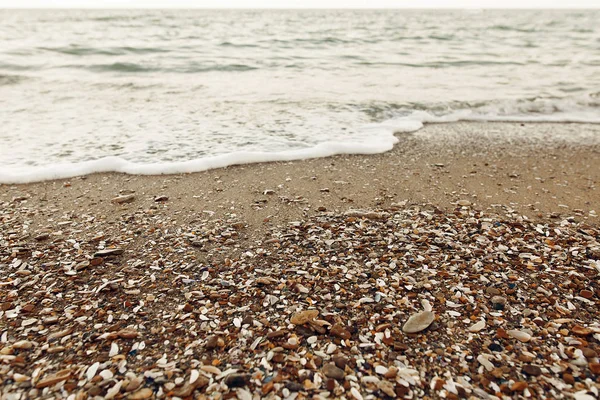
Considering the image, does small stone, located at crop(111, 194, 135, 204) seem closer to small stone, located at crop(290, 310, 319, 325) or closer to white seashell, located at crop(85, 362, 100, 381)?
white seashell, located at crop(85, 362, 100, 381)

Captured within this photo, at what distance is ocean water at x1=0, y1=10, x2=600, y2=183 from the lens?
5324mm

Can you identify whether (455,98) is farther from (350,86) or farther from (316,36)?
(316,36)

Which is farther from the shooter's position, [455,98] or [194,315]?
[455,98]

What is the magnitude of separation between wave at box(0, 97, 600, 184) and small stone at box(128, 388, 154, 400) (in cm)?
317

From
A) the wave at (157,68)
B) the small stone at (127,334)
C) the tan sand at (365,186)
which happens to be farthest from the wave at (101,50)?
the small stone at (127,334)

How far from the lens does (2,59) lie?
38.8ft

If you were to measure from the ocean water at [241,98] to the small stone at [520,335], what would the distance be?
3.55m

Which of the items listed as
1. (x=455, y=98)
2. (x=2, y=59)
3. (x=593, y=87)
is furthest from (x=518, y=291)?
(x=2, y=59)

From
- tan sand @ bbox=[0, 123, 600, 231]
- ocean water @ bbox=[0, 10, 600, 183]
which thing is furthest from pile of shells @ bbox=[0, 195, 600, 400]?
ocean water @ bbox=[0, 10, 600, 183]

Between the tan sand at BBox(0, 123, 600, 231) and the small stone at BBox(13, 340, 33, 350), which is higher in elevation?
the small stone at BBox(13, 340, 33, 350)

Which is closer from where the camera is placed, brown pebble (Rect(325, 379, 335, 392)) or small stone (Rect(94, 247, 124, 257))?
brown pebble (Rect(325, 379, 335, 392))

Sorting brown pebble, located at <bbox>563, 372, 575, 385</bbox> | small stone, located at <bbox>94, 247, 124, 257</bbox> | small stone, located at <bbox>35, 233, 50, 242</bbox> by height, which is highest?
brown pebble, located at <bbox>563, 372, 575, 385</bbox>

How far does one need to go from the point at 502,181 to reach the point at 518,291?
2.27m

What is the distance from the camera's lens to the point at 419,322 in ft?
7.55
